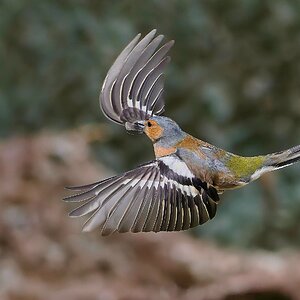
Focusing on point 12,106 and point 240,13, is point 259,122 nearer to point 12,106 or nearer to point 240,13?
point 240,13

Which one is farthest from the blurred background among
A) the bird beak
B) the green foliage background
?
the bird beak

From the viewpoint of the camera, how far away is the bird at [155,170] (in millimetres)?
1862

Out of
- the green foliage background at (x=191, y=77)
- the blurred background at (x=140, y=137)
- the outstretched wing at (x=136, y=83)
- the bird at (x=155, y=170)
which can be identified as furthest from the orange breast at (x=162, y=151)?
the green foliage background at (x=191, y=77)

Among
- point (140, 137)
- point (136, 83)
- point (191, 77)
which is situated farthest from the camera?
point (191, 77)

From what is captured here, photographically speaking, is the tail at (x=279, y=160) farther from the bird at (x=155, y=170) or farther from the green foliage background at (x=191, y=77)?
the green foliage background at (x=191, y=77)

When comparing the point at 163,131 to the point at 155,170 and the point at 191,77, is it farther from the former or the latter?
the point at 191,77

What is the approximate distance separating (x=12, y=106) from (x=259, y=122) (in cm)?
143

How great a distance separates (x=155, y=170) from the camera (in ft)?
6.47

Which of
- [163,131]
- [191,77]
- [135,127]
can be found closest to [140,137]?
[191,77]

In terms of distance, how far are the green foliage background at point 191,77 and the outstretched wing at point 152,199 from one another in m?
3.22

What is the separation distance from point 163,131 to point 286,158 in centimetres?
26

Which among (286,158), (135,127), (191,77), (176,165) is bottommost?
(286,158)

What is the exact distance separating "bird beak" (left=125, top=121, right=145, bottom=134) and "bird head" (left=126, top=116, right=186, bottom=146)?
53 mm

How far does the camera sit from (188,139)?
2.05m
